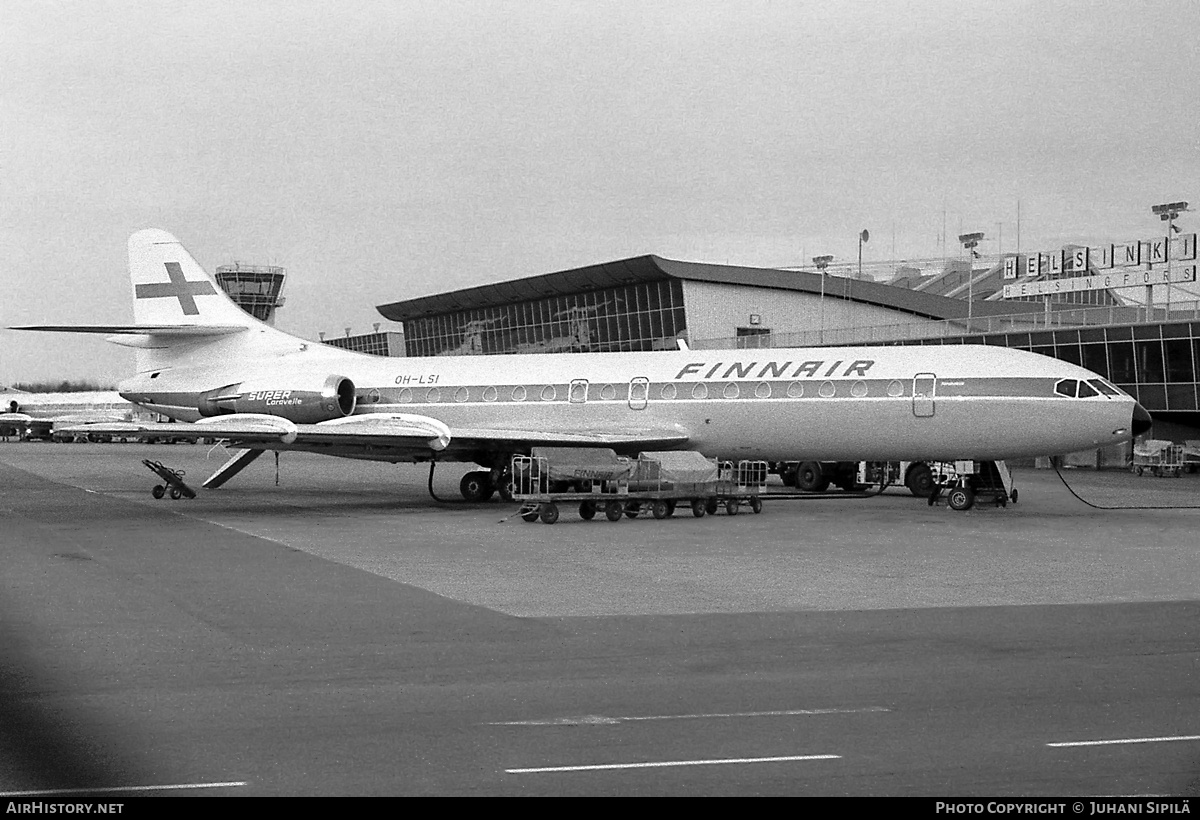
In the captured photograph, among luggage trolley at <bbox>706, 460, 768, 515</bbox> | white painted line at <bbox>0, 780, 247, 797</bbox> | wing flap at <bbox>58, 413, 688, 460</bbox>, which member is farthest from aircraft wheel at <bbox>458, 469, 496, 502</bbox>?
white painted line at <bbox>0, 780, 247, 797</bbox>

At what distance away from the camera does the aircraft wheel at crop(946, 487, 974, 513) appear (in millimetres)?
30141

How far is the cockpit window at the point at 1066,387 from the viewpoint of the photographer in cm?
2783

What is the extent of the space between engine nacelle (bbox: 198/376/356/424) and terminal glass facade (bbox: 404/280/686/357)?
4351cm

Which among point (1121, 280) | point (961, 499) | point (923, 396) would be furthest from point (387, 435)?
point (1121, 280)

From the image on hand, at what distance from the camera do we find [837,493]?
3722cm

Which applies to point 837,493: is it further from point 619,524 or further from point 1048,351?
point 1048,351

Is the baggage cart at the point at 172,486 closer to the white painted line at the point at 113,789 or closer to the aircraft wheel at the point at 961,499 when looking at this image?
the aircraft wheel at the point at 961,499

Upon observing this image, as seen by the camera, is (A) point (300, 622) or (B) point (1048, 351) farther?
(B) point (1048, 351)

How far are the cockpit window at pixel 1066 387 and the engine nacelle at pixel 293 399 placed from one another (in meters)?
17.4

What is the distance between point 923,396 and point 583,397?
8283 mm

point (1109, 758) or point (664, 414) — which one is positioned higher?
point (664, 414)

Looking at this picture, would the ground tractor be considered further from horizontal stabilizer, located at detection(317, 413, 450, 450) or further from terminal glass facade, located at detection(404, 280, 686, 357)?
terminal glass facade, located at detection(404, 280, 686, 357)

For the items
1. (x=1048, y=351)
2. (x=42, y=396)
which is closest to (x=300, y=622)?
Result: (x=1048, y=351)
